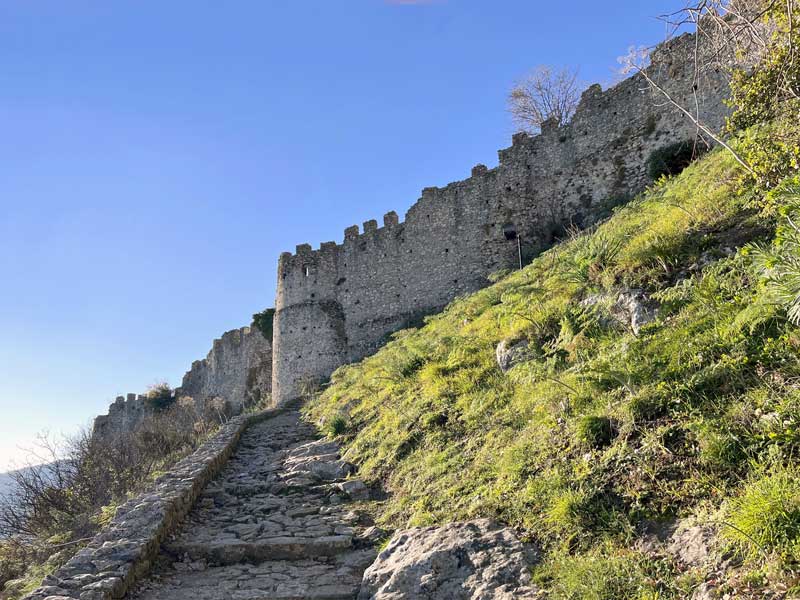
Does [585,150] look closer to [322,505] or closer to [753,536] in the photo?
[322,505]

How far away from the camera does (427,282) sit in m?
20.6

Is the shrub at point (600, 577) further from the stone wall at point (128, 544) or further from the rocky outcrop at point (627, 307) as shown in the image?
the stone wall at point (128, 544)

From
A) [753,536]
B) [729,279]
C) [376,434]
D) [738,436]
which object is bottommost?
[753,536]

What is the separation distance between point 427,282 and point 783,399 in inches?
664

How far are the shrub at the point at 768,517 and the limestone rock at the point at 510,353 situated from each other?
3629 mm

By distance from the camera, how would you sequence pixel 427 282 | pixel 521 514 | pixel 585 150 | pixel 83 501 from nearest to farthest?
1. pixel 521 514
2. pixel 83 501
3. pixel 585 150
4. pixel 427 282

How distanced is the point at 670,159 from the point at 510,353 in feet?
36.9

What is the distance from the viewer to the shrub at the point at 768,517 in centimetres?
303

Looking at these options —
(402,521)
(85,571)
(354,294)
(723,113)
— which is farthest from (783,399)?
(354,294)

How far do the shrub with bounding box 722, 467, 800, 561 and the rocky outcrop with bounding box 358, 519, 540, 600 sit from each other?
52.5 inches

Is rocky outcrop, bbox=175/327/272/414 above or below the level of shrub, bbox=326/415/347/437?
above

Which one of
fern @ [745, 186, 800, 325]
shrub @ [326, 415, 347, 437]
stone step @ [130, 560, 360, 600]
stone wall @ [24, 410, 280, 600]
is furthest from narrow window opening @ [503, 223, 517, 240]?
stone step @ [130, 560, 360, 600]

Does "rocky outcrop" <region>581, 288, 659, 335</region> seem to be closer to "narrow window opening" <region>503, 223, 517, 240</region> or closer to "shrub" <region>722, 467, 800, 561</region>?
"shrub" <region>722, 467, 800, 561</region>

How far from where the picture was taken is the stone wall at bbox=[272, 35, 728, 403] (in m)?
16.2
